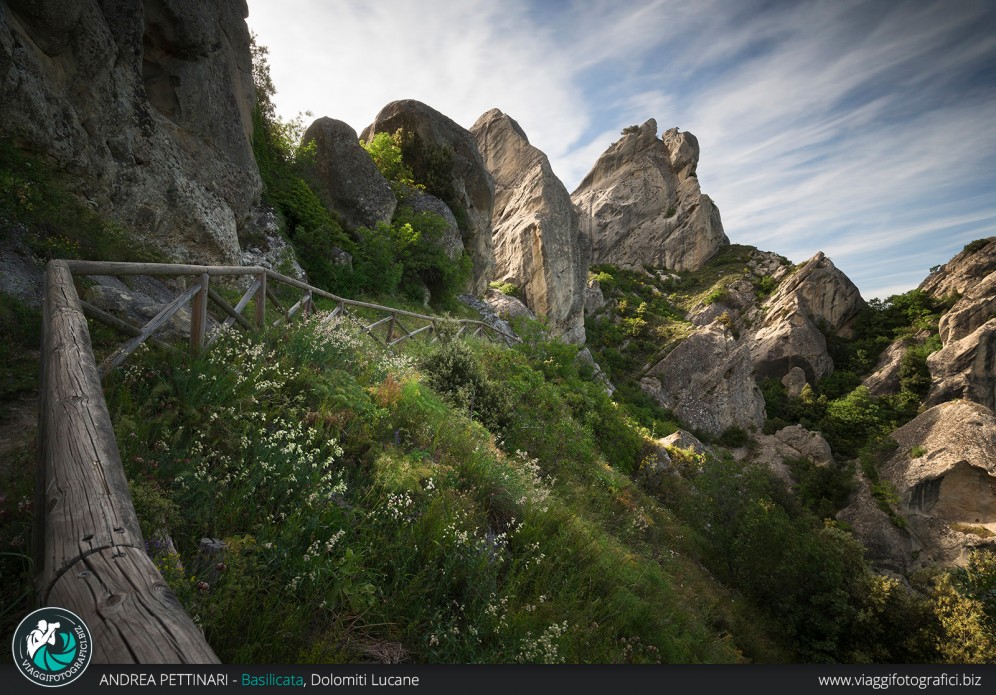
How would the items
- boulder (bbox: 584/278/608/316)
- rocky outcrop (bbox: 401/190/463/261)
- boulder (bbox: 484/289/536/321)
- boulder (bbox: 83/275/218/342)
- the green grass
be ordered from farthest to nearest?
boulder (bbox: 584/278/608/316), boulder (bbox: 484/289/536/321), rocky outcrop (bbox: 401/190/463/261), boulder (bbox: 83/275/218/342), the green grass

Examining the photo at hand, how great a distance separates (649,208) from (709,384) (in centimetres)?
3561

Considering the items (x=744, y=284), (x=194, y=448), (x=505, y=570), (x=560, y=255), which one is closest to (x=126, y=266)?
(x=194, y=448)

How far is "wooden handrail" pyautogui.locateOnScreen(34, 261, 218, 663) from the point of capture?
987 millimetres

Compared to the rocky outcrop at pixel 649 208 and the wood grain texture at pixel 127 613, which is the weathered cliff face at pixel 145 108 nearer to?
the wood grain texture at pixel 127 613

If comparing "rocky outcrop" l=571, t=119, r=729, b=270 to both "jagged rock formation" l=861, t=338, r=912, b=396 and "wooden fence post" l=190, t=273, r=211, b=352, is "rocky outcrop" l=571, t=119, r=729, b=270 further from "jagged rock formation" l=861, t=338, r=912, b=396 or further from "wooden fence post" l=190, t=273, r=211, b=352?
"wooden fence post" l=190, t=273, r=211, b=352

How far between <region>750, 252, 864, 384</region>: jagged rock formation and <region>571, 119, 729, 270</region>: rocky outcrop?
1677 cm

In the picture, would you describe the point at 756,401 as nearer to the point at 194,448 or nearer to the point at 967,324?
the point at 967,324

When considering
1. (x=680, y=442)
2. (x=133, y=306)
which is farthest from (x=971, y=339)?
(x=133, y=306)

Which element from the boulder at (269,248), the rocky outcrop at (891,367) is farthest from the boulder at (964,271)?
the boulder at (269,248)

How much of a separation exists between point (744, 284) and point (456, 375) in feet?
178

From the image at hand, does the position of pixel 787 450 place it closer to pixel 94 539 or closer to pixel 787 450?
pixel 787 450

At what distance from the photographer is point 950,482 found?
2284 centimetres

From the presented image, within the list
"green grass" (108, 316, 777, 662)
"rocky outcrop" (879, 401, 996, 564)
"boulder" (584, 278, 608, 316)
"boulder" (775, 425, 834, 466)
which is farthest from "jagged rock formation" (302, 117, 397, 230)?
"boulder" (584, 278, 608, 316)

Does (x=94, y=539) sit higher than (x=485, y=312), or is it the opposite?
(x=485, y=312)
